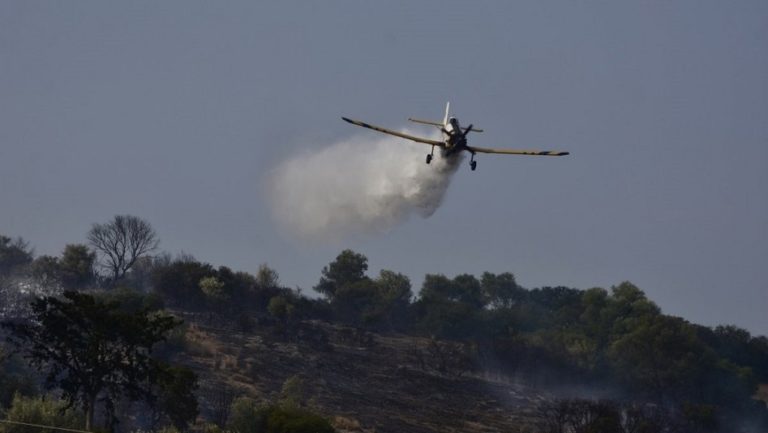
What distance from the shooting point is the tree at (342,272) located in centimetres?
16807

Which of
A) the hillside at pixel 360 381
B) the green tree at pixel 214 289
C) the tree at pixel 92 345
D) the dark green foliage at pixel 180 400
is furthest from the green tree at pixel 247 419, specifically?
the green tree at pixel 214 289

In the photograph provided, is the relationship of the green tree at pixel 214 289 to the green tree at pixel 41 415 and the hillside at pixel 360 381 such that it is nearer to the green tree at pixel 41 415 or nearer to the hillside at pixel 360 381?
the hillside at pixel 360 381

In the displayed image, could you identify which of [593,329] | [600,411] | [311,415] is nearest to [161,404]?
[311,415]

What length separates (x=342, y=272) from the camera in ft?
562

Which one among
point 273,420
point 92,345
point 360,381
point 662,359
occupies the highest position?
point 662,359

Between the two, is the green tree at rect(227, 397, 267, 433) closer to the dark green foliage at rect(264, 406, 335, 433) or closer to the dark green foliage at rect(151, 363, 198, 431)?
the dark green foliage at rect(264, 406, 335, 433)

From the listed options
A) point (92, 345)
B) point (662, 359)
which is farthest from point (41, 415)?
point (662, 359)

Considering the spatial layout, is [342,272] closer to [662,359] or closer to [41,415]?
[662,359]

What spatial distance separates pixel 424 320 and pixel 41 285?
4548 cm

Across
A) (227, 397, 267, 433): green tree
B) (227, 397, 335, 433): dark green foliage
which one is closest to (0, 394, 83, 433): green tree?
(227, 397, 335, 433): dark green foliage

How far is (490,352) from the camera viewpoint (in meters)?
135

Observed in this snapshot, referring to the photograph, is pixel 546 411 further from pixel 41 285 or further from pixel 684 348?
pixel 41 285

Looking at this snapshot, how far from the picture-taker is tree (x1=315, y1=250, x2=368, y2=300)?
16807 centimetres

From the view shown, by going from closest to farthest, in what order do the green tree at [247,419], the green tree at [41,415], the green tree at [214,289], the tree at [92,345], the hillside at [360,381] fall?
the green tree at [41,415], the tree at [92,345], the green tree at [247,419], the hillside at [360,381], the green tree at [214,289]
